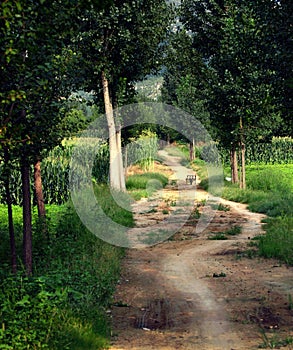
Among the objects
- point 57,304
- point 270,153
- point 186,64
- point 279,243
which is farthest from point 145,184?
point 57,304

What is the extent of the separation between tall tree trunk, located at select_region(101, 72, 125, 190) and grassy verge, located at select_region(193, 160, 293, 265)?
6.04 m

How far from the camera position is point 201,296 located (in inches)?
475

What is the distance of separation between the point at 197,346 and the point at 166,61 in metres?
25.2

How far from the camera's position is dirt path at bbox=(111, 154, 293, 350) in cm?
925

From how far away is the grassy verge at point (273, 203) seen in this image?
53.1 ft

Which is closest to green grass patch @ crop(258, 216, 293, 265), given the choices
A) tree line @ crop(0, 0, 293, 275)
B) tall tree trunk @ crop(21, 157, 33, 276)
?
tree line @ crop(0, 0, 293, 275)

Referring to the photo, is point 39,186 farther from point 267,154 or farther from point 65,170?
point 267,154

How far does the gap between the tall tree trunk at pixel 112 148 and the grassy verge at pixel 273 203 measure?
604cm

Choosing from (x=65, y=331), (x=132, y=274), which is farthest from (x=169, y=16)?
(x=65, y=331)

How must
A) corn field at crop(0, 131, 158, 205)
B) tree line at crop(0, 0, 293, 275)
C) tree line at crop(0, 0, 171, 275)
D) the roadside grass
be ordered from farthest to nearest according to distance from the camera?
1. the roadside grass
2. corn field at crop(0, 131, 158, 205)
3. tree line at crop(0, 0, 293, 275)
4. tree line at crop(0, 0, 171, 275)

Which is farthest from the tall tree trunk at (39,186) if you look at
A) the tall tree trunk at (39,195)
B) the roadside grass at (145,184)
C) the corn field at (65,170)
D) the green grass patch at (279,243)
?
the roadside grass at (145,184)

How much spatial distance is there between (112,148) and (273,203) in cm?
897

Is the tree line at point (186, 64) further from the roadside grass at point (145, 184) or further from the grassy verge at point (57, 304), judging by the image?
the roadside grass at point (145, 184)

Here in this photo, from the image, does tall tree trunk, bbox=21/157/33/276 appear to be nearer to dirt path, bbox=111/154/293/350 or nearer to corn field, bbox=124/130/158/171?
dirt path, bbox=111/154/293/350
